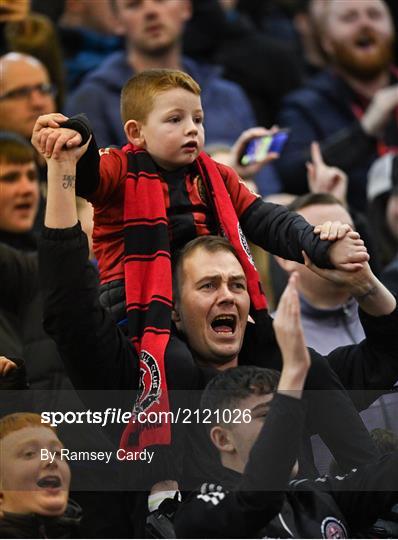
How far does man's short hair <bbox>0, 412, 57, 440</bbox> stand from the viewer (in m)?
3.82

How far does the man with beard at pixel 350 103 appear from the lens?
7105 mm

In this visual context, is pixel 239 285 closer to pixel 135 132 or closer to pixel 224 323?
pixel 224 323

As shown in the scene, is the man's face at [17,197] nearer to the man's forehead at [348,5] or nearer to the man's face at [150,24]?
the man's face at [150,24]

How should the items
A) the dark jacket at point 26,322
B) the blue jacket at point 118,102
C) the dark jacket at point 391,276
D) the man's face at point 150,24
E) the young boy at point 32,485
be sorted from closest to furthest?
the young boy at point 32,485 → the dark jacket at point 26,322 → the dark jacket at point 391,276 → the blue jacket at point 118,102 → the man's face at point 150,24

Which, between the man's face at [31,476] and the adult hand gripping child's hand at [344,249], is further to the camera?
the adult hand gripping child's hand at [344,249]

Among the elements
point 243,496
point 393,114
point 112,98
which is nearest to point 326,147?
point 393,114

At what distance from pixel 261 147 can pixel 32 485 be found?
77.3 inches

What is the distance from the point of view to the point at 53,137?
3.79 m

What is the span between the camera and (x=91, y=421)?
13.2 feet

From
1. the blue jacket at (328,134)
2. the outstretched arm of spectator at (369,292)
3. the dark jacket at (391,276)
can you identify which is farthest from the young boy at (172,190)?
the blue jacket at (328,134)

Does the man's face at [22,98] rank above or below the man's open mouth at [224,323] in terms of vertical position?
above

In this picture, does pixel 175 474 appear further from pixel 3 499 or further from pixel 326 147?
pixel 326 147

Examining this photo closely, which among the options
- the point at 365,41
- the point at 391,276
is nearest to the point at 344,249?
the point at 391,276

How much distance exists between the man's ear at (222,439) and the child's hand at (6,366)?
0.61m
